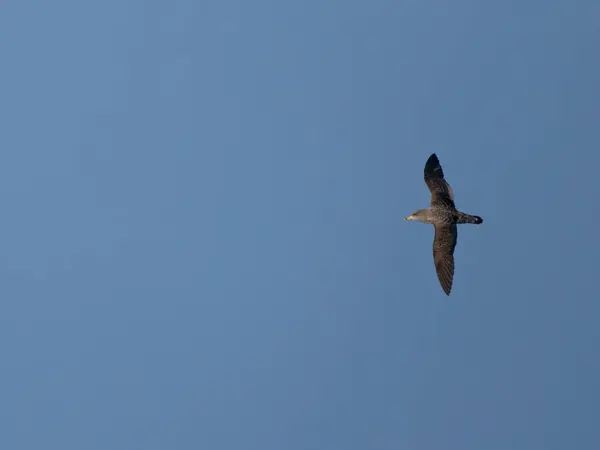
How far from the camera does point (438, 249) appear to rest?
34.9 metres

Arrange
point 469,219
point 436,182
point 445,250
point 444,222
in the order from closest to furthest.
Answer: point 469,219 < point 444,222 < point 445,250 < point 436,182

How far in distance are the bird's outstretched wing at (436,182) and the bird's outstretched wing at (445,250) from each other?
122 cm

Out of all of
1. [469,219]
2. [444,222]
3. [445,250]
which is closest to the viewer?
[469,219]

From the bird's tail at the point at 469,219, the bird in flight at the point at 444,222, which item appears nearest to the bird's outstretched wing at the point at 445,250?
the bird in flight at the point at 444,222

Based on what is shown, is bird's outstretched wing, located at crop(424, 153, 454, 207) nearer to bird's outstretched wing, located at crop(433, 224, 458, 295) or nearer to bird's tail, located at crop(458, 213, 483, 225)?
bird's tail, located at crop(458, 213, 483, 225)

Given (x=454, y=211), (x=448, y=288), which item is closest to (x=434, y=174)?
(x=454, y=211)

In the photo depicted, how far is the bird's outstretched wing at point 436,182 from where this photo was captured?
3512 centimetres

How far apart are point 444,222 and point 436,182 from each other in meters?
1.86

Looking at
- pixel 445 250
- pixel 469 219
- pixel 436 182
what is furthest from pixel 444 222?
pixel 436 182

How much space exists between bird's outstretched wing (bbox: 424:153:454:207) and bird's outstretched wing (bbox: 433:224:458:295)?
1.22m

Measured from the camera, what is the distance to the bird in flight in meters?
34.5

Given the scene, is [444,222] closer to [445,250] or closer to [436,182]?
[445,250]

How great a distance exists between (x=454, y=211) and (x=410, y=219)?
1.82m

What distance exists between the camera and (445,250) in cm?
3481
